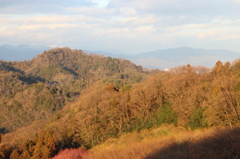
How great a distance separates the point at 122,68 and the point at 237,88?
120 meters

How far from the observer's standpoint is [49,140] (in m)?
18.8

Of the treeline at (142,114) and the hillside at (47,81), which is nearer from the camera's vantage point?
the treeline at (142,114)

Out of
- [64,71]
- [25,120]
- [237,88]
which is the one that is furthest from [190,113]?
[64,71]

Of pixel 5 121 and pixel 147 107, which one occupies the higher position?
pixel 147 107

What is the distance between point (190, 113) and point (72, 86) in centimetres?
9706

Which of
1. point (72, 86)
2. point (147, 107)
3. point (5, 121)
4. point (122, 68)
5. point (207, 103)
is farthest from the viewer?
point (122, 68)

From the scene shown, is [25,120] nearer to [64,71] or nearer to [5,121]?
[5,121]

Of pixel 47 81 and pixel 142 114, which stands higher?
pixel 142 114

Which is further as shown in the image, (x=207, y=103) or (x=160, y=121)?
(x=160, y=121)

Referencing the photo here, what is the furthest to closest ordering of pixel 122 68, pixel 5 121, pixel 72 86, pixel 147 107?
1. pixel 122 68
2. pixel 72 86
3. pixel 5 121
4. pixel 147 107

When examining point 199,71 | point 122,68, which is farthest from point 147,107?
point 122,68

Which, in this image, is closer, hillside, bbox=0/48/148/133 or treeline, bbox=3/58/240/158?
treeline, bbox=3/58/240/158

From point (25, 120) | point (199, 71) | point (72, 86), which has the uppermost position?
point (199, 71)

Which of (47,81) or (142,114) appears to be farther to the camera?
(47,81)
